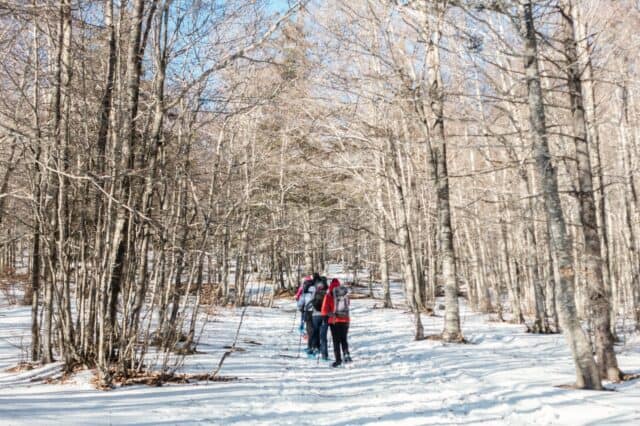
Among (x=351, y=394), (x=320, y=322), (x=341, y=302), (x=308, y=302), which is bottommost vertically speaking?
(x=351, y=394)

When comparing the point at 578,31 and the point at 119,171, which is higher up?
the point at 578,31

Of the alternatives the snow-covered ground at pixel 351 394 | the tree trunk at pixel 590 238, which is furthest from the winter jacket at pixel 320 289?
the tree trunk at pixel 590 238

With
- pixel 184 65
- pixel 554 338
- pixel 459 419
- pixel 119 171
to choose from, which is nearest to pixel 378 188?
pixel 554 338

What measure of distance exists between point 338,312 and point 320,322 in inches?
40.3

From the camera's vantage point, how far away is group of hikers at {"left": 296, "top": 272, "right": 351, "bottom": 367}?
9789 millimetres

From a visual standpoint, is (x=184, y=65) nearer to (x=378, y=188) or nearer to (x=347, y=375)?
(x=347, y=375)

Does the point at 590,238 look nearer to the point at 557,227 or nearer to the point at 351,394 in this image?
the point at 557,227

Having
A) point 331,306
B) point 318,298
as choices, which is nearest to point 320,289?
point 318,298

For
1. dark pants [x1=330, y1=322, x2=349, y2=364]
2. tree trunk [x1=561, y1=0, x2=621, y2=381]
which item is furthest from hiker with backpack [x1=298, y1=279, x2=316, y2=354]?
tree trunk [x1=561, y1=0, x2=621, y2=381]

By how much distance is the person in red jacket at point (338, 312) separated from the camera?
977 cm

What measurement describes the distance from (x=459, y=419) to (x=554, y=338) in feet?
30.2

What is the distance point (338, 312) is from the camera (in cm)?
995

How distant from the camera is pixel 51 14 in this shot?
6559mm

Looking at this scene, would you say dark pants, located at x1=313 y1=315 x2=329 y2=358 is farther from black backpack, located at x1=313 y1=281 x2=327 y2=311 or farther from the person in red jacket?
the person in red jacket
